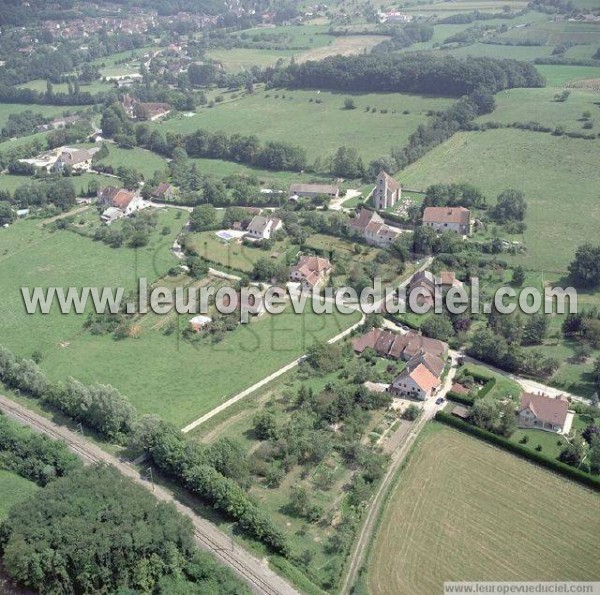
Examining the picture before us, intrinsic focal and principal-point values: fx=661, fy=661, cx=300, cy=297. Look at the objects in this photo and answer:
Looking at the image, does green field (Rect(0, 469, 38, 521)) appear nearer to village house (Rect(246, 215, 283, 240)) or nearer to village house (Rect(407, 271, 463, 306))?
village house (Rect(407, 271, 463, 306))

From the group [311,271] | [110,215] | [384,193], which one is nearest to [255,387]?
[311,271]

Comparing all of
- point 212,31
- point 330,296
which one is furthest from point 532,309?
point 212,31

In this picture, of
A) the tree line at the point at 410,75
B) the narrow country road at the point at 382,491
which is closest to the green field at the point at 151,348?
the narrow country road at the point at 382,491

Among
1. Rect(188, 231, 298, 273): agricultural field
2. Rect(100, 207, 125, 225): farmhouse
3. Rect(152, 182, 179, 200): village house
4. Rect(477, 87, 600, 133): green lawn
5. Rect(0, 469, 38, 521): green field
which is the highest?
Rect(477, 87, 600, 133): green lawn

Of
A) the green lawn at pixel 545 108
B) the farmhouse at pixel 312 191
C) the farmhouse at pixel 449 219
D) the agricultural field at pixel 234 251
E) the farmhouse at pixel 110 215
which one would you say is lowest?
the farmhouse at pixel 110 215

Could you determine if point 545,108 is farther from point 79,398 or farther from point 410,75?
point 79,398

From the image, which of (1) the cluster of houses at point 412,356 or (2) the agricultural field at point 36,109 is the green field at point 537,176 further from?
(2) the agricultural field at point 36,109

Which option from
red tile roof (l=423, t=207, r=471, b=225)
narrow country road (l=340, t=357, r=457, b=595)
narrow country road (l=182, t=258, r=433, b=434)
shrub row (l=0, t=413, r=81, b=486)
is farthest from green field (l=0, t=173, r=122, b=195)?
narrow country road (l=340, t=357, r=457, b=595)
